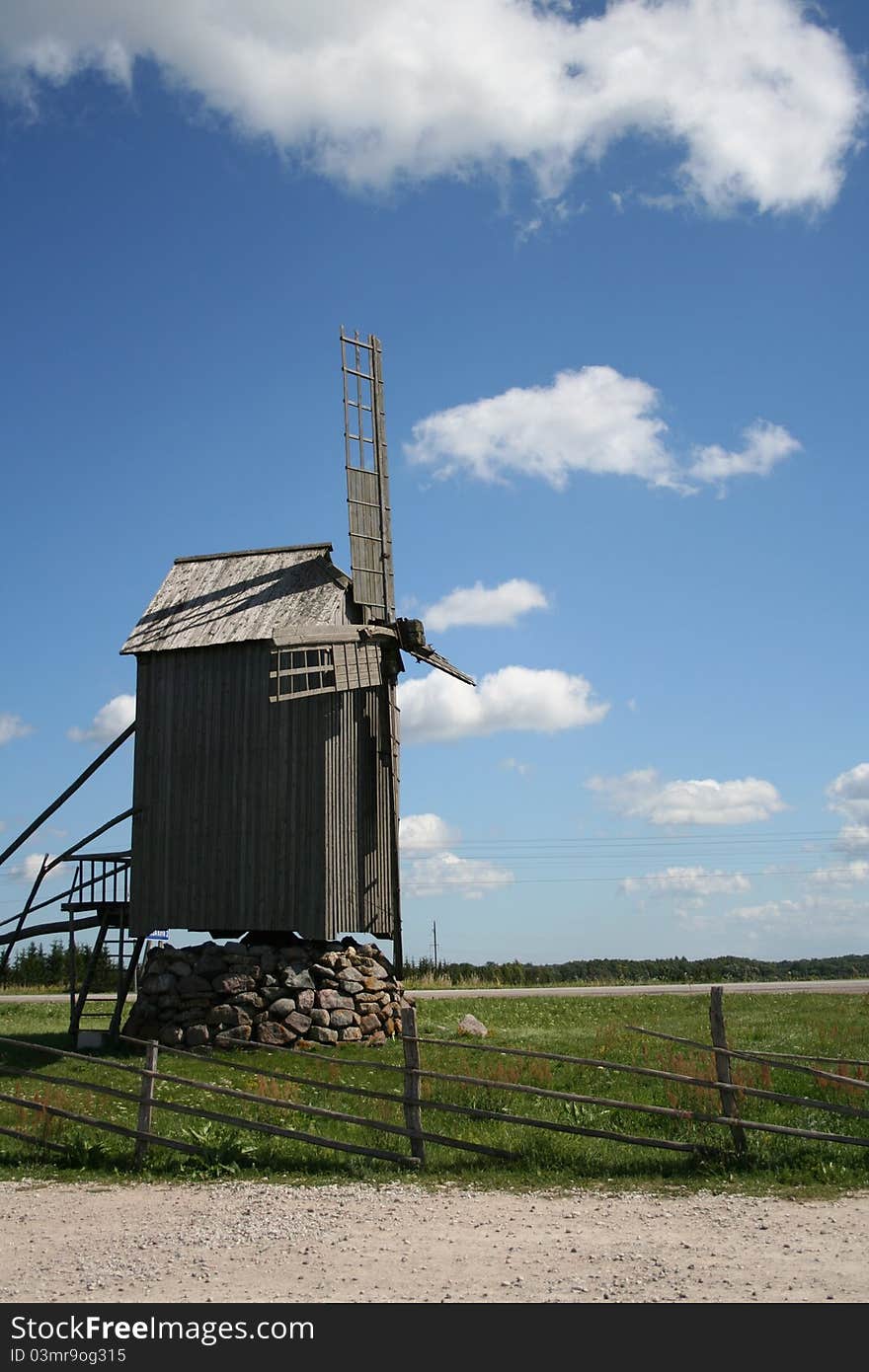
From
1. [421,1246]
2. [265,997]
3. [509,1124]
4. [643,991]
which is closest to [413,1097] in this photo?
[509,1124]

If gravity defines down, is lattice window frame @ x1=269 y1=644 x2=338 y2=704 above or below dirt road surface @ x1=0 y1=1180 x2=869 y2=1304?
above

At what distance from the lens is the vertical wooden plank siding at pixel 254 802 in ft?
70.0

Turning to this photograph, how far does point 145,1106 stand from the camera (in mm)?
11992

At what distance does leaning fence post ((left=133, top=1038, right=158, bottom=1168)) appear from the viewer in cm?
1191

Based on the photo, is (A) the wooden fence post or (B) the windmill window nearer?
(A) the wooden fence post

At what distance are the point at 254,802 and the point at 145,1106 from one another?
995 cm

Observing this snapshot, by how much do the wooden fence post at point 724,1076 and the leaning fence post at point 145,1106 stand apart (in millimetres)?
5527

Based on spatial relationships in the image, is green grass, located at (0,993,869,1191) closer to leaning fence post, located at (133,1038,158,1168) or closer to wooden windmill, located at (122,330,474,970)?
leaning fence post, located at (133,1038,158,1168)

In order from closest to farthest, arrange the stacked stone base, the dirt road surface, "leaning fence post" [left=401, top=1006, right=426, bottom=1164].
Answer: the dirt road surface < "leaning fence post" [left=401, top=1006, right=426, bottom=1164] < the stacked stone base

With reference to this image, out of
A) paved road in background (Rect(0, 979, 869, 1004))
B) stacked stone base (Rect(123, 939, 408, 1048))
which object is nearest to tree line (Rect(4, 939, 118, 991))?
paved road in background (Rect(0, 979, 869, 1004))

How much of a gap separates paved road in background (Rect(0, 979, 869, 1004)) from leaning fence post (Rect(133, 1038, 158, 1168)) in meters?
18.6

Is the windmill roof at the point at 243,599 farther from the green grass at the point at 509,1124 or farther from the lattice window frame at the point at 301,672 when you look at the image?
the green grass at the point at 509,1124
